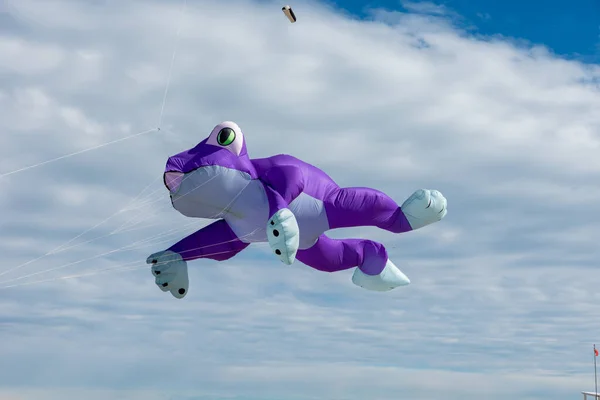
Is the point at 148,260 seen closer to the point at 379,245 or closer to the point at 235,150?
the point at 235,150

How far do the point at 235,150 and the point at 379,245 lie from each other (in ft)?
12.2

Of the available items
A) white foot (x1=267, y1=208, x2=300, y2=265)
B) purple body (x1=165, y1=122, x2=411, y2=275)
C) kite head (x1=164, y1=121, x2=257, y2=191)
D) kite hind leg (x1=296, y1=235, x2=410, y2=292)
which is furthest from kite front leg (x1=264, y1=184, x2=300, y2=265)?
kite hind leg (x1=296, y1=235, x2=410, y2=292)

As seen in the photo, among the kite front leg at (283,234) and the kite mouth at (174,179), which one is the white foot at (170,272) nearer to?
the kite mouth at (174,179)

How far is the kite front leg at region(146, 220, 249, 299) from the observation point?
1609 cm

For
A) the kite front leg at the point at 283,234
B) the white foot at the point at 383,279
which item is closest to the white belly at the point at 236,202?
the kite front leg at the point at 283,234

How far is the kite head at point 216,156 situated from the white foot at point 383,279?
335 cm

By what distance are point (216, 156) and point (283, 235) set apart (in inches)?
87.9

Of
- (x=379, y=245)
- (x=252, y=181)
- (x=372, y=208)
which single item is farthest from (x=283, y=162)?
(x=379, y=245)

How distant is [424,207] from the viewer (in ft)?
52.2

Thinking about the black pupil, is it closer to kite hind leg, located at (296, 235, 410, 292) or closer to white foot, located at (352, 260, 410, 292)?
kite hind leg, located at (296, 235, 410, 292)

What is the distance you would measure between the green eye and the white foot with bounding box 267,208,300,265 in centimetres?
203

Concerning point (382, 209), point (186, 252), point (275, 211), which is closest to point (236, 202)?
point (275, 211)

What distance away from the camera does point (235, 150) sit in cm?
1532

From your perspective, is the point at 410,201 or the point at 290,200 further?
the point at 410,201
